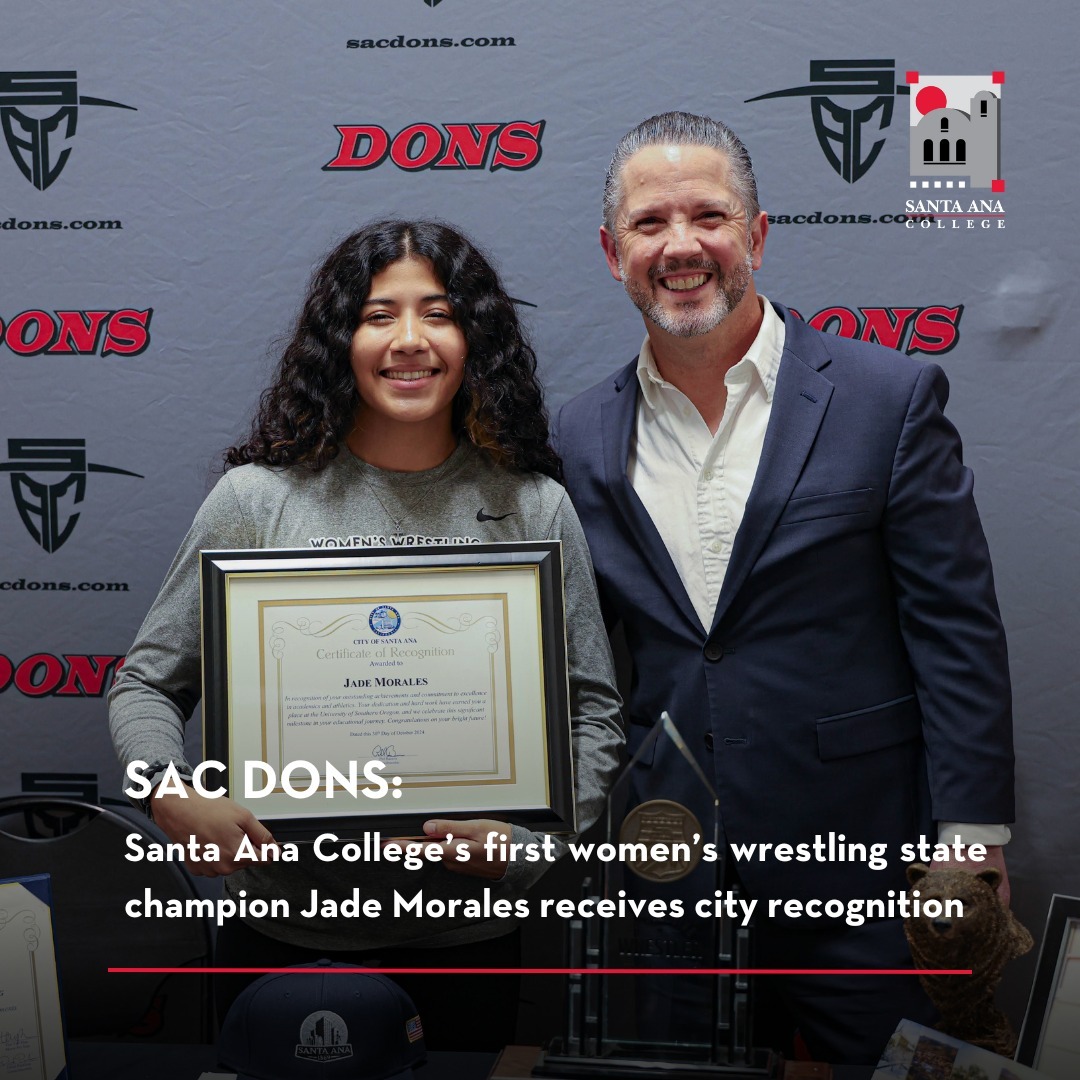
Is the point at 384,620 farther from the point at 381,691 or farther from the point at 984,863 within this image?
the point at 984,863

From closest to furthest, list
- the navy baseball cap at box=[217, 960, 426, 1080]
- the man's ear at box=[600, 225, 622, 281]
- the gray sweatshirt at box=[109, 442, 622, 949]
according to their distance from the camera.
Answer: the navy baseball cap at box=[217, 960, 426, 1080] < the gray sweatshirt at box=[109, 442, 622, 949] < the man's ear at box=[600, 225, 622, 281]

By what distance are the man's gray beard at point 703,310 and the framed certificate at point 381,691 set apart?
46cm

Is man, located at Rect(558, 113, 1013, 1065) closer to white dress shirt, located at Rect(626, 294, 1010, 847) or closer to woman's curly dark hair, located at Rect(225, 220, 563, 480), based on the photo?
white dress shirt, located at Rect(626, 294, 1010, 847)

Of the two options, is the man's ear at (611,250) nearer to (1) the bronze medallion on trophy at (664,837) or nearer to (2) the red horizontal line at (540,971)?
(1) the bronze medallion on trophy at (664,837)

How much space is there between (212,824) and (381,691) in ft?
0.94

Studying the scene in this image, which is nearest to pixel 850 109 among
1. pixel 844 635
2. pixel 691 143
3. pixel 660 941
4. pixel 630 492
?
pixel 691 143

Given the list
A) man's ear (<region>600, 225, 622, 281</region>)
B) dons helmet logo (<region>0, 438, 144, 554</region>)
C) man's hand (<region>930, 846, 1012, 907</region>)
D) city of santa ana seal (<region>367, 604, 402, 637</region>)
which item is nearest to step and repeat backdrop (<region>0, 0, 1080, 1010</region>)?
dons helmet logo (<region>0, 438, 144, 554</region>)

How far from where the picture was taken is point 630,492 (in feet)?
5.83

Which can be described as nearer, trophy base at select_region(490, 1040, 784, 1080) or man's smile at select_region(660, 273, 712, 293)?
trophy base at select_region(490, 1040, 784, 1080)

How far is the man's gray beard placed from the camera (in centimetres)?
173

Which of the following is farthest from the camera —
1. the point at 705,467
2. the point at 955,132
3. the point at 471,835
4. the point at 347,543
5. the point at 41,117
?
the point at 41,117

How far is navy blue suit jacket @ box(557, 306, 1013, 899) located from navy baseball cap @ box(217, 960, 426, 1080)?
0.62 meters

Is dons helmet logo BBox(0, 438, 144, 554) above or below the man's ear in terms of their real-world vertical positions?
below

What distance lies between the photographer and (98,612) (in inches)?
88.6
